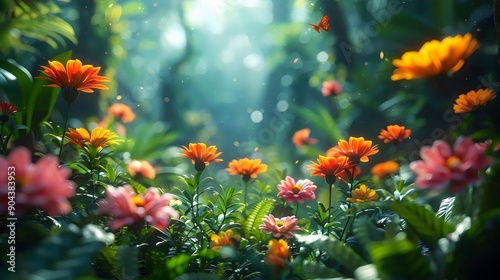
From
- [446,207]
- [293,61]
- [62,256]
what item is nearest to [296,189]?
[446,207]

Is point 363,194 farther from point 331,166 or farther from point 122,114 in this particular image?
point 122,114

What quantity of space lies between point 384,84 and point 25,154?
244 cm

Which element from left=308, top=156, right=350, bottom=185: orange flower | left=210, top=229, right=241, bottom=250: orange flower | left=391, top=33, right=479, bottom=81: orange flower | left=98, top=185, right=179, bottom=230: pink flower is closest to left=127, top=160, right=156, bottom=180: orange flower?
left=210, top=229, right=241, bottom=250: orange flower

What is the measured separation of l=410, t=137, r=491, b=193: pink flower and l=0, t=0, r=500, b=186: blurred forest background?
0.64 feet

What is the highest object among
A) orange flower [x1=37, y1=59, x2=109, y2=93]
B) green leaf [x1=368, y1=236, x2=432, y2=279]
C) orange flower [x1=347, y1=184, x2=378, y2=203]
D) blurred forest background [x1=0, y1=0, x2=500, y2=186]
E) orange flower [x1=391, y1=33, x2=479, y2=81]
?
blurred forest background [x1=0, y1=0, x2=500, y2=186]

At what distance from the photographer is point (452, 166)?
50cm

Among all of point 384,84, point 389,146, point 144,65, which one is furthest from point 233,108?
point 389,146

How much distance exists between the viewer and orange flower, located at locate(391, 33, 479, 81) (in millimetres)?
656

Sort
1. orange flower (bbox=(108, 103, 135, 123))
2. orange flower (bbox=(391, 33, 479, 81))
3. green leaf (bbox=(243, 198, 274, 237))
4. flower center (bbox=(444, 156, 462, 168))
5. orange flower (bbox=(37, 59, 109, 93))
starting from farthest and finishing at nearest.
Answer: orange flower (bbox=(108, 103, 135, 123)) < green leaf (bbox=(243, 198, 274, 237)) < orange flower (bbox=(37, 59, 109, 93)) < orange flower (bbox=(391, 33, 479, 81)) < flower center (bbox=(444, 156, 462, 168))

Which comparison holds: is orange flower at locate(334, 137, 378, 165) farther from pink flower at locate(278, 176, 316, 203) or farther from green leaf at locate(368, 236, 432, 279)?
green leaf at locate(368, 236, 432, 279)

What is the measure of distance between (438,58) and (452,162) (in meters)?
0.22

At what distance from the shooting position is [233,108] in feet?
25.4

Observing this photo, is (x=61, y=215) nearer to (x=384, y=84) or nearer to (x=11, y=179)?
(x=11, y=179)

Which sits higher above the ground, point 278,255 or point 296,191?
point 296,191
